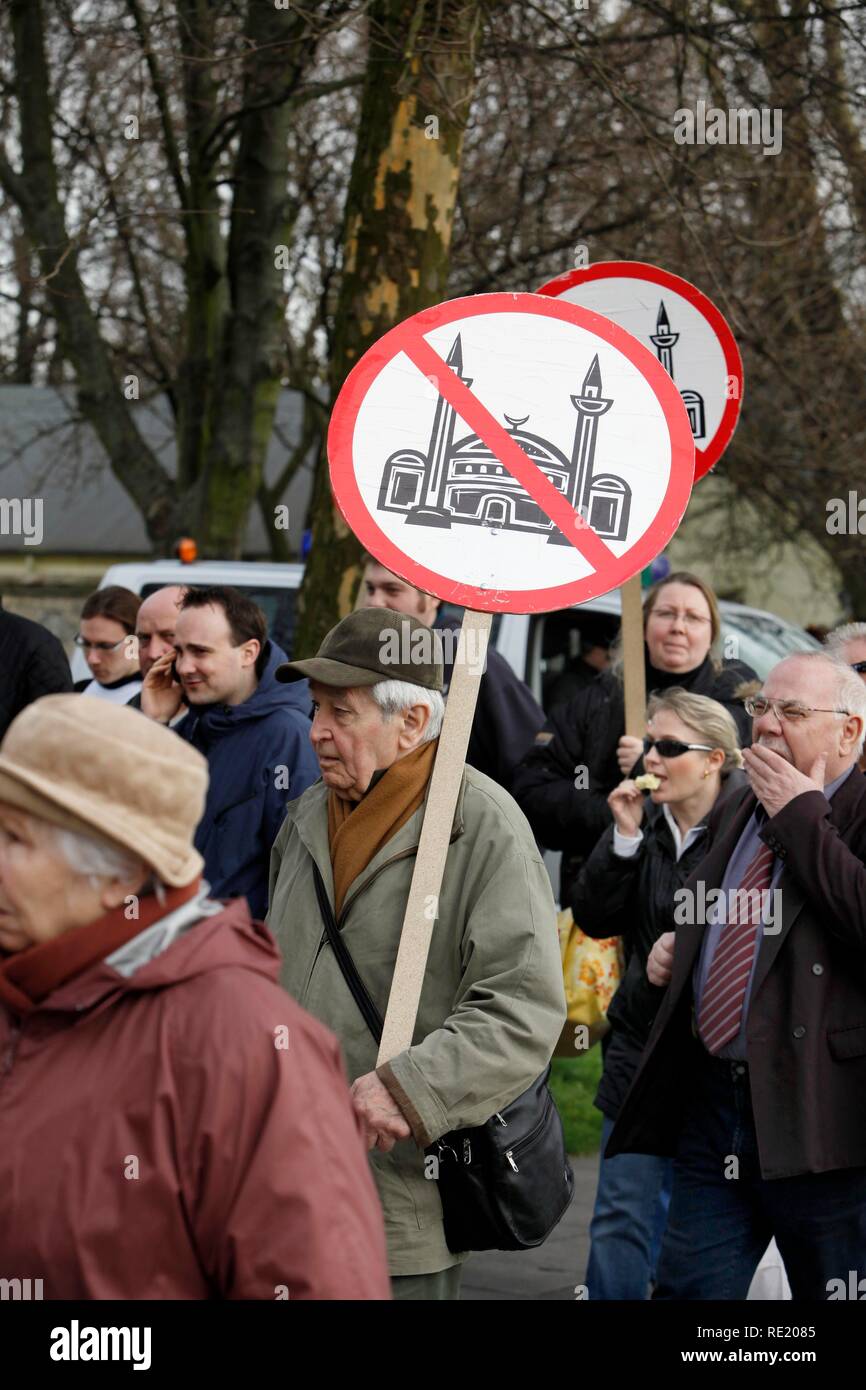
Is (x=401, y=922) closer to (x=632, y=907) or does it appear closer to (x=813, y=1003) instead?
(x=813, y=1003)

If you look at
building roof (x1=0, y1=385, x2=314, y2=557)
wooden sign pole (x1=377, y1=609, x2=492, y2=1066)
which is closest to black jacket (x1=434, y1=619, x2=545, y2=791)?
wooden sign pole (x1=377, y1=609, x2=492, y2=1066)

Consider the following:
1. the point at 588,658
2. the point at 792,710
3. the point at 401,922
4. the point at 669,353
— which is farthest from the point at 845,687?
the point at 588,658

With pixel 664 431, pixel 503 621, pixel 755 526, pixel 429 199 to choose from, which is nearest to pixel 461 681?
pixel 664 431

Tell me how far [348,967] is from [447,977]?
20 cm

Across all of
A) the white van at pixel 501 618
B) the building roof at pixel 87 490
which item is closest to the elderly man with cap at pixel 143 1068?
the white van at pixel 501 618

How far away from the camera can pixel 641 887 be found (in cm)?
496

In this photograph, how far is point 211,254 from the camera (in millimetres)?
13180

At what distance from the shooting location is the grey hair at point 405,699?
3672 mm

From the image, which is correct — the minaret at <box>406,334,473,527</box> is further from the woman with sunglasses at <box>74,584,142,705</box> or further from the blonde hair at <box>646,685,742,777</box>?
the woman with sunglasses at <box>74,584,142,705</box>

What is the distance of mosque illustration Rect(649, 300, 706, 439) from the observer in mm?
5121

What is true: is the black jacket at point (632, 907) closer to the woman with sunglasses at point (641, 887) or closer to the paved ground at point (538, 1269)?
the woman with sunglasses at point (641, 887)

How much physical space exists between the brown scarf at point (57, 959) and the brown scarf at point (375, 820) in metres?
1.41

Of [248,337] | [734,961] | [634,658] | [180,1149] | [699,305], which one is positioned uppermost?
[248,337]

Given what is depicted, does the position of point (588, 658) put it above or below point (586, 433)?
below
